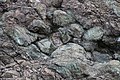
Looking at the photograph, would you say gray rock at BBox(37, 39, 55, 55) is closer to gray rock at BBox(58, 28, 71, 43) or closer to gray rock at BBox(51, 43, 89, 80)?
gray rock at BBox(51, 43, 89, 80)

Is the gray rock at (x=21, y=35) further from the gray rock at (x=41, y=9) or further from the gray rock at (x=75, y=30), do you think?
the gray rock at (x=75, y=30)

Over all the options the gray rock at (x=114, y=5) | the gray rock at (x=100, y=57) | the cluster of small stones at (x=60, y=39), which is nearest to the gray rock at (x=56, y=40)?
the cluster of small stones at (x=60, y=39)

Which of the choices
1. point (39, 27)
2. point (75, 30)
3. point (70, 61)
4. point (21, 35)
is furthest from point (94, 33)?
point (21, 35)

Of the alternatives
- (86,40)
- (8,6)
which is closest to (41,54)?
(86,40)

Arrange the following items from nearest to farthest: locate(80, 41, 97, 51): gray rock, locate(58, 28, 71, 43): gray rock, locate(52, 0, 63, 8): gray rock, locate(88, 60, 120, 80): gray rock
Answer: locate(88, 60, 120, 80): gray rock
locate(80, 41, 97, 51): gray rock
locate(58, 28, 71, 43): gray rock
locate(52, 0, 63, 8): gray rock

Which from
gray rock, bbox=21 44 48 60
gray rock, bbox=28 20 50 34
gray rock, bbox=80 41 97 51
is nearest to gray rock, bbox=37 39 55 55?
gray rock, bbox=21 44 48 60
